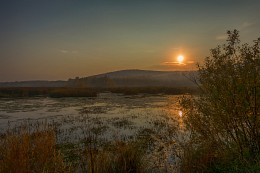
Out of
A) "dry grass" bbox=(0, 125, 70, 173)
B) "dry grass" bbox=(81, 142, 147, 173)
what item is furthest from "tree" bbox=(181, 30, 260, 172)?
"dry grass" bbox=(0, 125, 70, 173)

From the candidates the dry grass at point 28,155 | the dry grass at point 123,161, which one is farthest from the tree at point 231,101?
the dry grass at point 28,155

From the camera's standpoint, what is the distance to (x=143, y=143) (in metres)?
16.5

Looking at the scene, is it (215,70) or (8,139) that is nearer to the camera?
(8,139)

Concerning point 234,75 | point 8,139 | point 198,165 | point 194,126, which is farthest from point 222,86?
point 8,139

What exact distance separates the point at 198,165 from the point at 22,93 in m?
63.6

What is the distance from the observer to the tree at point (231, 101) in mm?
9391

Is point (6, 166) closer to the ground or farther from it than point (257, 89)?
closer to the ground

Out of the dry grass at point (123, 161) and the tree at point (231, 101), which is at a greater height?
the tree at point (231, 101)

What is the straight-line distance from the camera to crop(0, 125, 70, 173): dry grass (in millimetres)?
8734

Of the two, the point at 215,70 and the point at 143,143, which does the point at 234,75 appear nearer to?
the point at 215,70

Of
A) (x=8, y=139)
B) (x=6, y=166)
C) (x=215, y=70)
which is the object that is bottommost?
(x=6, y=166)

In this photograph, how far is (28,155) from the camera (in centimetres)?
927

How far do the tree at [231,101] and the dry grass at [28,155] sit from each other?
503 centimetres

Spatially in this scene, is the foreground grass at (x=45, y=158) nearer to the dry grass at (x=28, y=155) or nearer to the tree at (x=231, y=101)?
the dry grass at (x=28, y=155)
